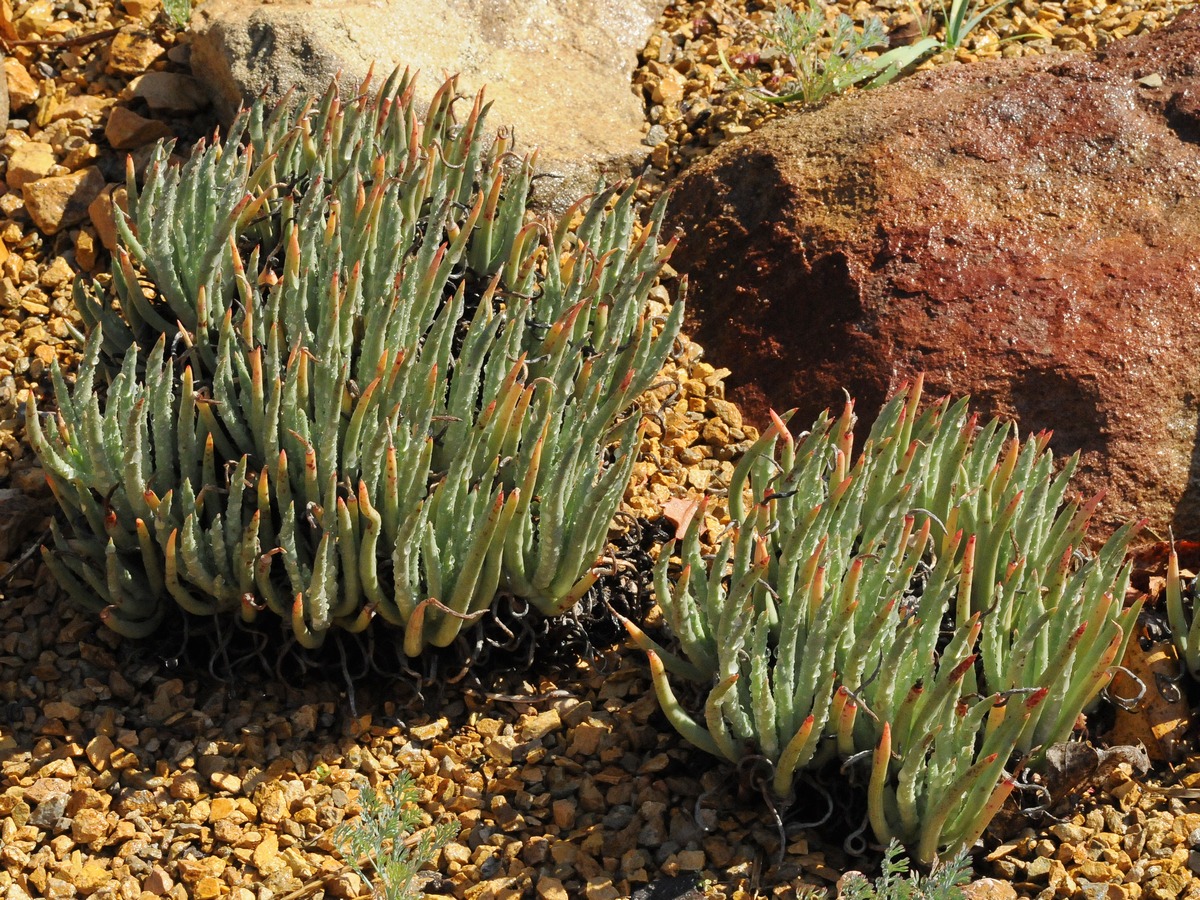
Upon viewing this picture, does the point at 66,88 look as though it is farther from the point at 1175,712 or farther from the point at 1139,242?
the point at 1175,712

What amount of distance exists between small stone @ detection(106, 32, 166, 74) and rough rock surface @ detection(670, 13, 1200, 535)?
190 cm

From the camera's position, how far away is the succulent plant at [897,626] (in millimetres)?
2574

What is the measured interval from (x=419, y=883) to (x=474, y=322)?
1.24m

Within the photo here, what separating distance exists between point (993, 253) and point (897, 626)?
4.99ft

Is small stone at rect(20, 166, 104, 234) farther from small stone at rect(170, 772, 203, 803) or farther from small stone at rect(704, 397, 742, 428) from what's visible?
small stone at rect(170, 772, 203, 803)

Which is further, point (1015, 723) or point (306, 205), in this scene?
point (306, 205)

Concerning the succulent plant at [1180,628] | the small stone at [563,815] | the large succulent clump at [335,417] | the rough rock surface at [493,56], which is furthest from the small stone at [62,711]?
the succulent plant at [1180,628]

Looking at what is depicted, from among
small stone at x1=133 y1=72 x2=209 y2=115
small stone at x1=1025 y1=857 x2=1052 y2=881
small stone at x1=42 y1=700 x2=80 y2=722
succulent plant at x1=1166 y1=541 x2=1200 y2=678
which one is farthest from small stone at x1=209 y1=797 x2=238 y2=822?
small stone at x1=133 y1=72 x2=209 y2=115

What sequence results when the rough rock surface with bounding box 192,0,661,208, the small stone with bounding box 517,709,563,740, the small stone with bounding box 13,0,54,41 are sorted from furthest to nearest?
the small stone with bounding box 13,0,54,41
the rough rock surface with bounding box 192,0,661,208
the small stone with bounding box 517,709,563,740

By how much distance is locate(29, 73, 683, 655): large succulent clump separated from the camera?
288cm

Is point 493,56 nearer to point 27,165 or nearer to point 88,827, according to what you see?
point 27,165

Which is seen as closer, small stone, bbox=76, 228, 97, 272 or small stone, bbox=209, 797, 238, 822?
small stone, bbox=209, 797, 238, 822

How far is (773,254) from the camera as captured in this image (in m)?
4.17

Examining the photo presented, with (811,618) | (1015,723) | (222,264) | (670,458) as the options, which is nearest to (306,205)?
(222,264)
